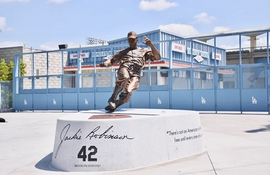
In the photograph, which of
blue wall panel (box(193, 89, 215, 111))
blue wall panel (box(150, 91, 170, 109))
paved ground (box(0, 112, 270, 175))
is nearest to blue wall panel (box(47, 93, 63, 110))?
blue wall panel (box(150, 91, 170, 109))

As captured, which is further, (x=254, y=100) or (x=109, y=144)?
(x=254, y=100)

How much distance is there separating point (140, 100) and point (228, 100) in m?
5.35

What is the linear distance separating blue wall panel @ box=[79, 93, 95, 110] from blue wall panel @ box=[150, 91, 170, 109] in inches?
164

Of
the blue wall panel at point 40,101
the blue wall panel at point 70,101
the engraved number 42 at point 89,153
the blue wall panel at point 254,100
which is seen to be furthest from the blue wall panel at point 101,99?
the engraved number 42 at point 89,153

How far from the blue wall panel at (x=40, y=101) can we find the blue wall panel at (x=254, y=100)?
13330 millimetres

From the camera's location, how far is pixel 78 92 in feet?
75.2

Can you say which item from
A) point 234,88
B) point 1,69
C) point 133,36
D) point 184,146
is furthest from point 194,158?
point 1,69

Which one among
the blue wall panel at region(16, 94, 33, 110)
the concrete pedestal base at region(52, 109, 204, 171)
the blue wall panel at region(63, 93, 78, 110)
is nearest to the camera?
the concrete pedestal base at region(52, 109, 204, 171)

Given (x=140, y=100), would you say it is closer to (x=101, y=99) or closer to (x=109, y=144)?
(x=101, y=99)

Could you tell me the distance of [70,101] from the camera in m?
23.2

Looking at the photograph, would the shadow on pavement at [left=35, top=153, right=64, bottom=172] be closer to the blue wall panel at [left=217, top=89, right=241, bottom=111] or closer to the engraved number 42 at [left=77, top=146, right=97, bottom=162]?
the engraved number 42 at [left=77, top=146, right=97, bottom=162]

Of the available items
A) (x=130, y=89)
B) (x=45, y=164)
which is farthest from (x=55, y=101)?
(x=45, y=164)

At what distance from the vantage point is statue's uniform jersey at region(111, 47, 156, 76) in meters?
7.81

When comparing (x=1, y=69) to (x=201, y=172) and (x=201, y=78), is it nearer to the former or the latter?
(x=201, y=78)
